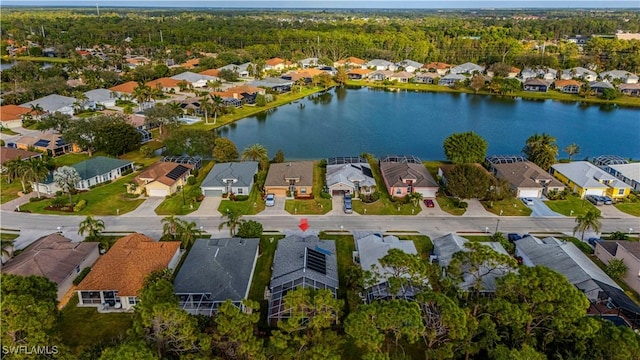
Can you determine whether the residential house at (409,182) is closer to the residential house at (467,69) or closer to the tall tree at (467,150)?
the tall tree at (467,150)

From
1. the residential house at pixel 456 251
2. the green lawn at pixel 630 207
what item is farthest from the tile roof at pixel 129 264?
the green lawn at pixel 630 207

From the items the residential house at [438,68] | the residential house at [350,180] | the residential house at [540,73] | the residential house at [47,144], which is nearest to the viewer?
the residential house at [350,180]

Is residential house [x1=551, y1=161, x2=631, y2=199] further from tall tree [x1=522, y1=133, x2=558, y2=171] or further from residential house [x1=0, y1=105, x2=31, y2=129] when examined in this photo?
residential house [x1=0, y1=105, x2=31, y2=129]

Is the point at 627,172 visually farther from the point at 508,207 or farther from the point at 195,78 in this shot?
the point at 195,78

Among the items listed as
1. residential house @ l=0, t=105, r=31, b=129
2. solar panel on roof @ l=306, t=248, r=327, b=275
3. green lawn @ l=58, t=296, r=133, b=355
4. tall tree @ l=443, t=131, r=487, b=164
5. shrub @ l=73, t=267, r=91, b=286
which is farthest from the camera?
residential house @ l=0, t=105, r=31, b=129

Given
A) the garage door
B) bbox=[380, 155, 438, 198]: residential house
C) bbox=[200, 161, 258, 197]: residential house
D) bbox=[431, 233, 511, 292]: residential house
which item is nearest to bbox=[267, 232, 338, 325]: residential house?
bbox=[431, 233, 511, 292]: residential house
